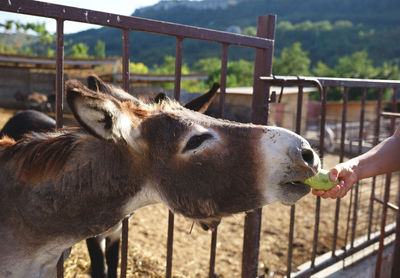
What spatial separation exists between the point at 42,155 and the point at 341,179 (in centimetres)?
158

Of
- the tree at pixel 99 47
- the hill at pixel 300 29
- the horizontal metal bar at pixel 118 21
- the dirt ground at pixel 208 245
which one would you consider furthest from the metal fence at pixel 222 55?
the tree at pixel 99 47

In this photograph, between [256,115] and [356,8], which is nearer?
[256,115]

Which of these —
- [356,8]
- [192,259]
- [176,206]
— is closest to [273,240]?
[192,259]

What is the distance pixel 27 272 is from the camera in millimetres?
1524

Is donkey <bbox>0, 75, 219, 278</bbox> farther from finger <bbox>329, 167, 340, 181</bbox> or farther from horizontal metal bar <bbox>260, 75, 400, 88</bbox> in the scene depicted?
finger <bbox>329, 167, 340, 181</bbox>

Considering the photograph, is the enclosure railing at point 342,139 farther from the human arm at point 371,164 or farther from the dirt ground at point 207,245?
the human arm at point 371,164

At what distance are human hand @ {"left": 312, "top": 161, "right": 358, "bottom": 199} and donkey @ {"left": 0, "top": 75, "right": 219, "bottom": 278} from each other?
2.67 feet

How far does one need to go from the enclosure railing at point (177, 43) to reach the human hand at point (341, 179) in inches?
26.3

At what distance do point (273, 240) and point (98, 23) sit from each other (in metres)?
4.36

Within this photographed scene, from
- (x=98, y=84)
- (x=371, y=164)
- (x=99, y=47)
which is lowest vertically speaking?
(x=371, y=164)

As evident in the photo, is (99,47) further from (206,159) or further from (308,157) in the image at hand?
(308,157)

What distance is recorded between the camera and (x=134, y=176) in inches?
59.0

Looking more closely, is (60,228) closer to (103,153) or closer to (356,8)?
(103,153)

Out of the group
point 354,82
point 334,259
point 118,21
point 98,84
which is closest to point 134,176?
point 98,84
